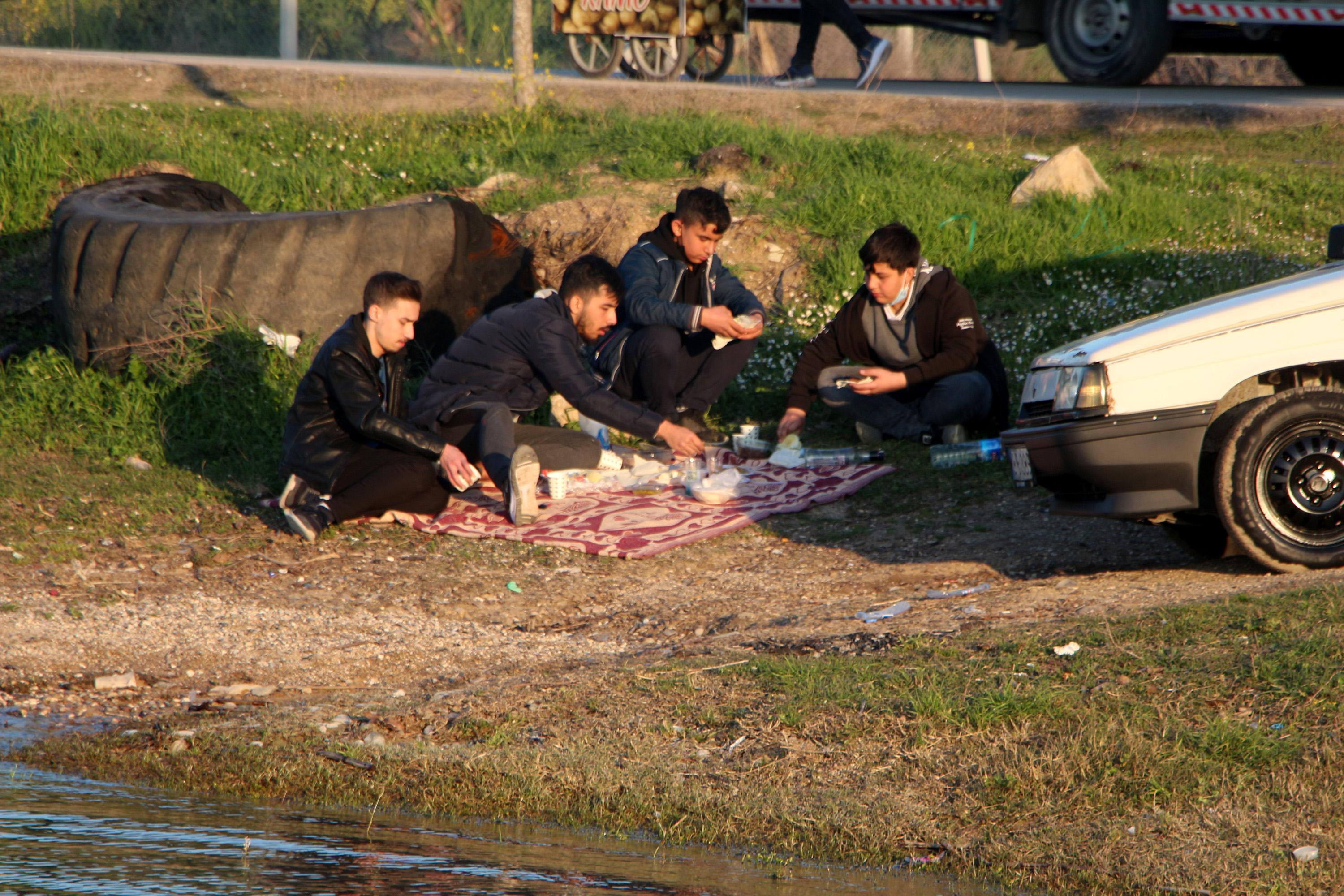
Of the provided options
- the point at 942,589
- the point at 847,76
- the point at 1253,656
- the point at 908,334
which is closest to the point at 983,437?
the point at 908,334

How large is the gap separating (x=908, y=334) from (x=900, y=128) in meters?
5.85

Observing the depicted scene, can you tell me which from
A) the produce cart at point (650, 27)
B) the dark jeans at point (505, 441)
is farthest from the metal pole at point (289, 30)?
the dark jeans at point (505, 441)

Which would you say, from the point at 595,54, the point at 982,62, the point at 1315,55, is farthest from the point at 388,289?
the point at 982,62

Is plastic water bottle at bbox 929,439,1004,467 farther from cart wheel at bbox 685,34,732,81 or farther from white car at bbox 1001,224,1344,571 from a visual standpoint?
cart wheel at bbox 685,34,732,81

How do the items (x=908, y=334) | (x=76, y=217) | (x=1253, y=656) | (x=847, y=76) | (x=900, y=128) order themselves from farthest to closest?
(x=847, y=76), (x=900, y=128), (x=76, y=217), (x=908, y=334), (x=1253, y=656)

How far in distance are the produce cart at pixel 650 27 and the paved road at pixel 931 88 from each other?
320mm

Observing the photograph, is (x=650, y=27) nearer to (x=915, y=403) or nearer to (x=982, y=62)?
(x=982, y=62)

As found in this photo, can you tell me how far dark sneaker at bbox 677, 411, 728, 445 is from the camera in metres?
8.34

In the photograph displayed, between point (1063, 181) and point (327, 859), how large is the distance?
880 cm

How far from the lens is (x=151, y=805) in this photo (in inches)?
158

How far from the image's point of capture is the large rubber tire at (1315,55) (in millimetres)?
15070

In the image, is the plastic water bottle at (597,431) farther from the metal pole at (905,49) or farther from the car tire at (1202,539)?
the metal pole at (905,49)

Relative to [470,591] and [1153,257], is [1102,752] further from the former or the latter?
[1153,257]

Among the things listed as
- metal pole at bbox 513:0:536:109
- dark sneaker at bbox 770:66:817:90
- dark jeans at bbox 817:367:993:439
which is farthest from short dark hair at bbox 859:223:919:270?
dark sneaker at bbox 770:66:817:90
